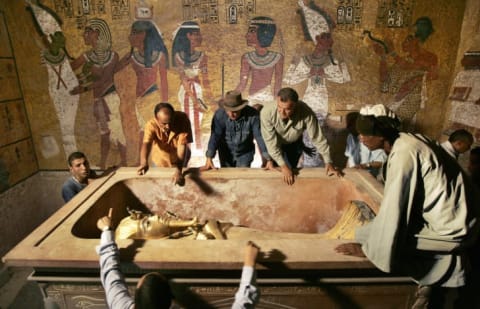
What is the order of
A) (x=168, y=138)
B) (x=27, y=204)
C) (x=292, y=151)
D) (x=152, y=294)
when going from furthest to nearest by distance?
(x=27, y=204)
(x=292, y=151)
(x=168, y=138)
(x=152, y=294)

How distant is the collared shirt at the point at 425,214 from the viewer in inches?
64.1

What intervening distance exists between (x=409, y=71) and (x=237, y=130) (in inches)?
127

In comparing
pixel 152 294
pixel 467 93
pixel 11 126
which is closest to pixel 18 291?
pixel 11 126

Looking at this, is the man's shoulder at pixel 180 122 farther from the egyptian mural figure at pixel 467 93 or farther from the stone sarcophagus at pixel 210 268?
the egyptian mural figure at pixel 467 93

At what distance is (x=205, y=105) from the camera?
490 cm

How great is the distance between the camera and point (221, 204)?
325 cm

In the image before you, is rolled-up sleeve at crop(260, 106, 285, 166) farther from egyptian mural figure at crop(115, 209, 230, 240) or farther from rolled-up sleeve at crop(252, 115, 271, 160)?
egyptian mural figure at crop(115, 209, 230, 240)

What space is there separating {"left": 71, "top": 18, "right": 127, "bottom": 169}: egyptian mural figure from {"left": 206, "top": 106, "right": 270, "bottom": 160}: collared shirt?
2.22m

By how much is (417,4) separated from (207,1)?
3.28 metres

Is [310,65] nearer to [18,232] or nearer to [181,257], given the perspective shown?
[181,257]

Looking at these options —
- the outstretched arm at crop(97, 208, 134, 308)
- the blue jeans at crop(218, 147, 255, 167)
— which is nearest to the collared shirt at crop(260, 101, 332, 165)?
the blue jeans at crop(218, 147, 255, 167)

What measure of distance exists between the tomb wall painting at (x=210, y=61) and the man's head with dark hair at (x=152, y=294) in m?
3.71

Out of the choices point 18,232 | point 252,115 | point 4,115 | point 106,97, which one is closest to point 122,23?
point 106,97

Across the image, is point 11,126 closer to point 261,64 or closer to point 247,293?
point 261,64
